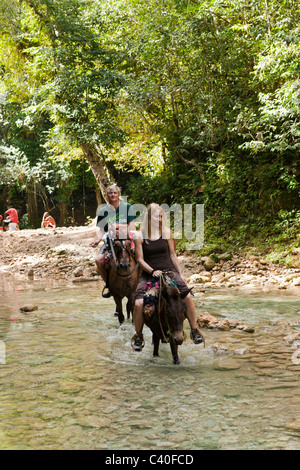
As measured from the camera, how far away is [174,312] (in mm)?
6438

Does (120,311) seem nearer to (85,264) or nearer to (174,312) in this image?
(174,312)

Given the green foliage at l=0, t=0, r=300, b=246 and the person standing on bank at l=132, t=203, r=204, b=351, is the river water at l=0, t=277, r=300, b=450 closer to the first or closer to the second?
the person standing on bank at l=132, t=203, r=204, b=351

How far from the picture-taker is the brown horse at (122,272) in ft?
29.7

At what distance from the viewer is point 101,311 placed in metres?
11.2

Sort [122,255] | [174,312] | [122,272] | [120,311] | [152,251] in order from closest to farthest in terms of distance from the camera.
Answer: [174,312], [152,251], [122,255], [122,272], [120,311]

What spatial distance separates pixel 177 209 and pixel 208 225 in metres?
2.85

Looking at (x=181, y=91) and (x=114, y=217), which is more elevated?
(x=181, y=91)

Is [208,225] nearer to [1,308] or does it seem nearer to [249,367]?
[1,308]

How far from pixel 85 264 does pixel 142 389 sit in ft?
45.8

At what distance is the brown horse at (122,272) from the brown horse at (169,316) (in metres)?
2.44

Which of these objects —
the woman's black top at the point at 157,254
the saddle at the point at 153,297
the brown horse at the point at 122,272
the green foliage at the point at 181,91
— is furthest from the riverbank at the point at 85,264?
the saddle at the point at 153,297

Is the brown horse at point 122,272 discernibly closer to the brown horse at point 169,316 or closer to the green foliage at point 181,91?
the brown horse at point 169,316

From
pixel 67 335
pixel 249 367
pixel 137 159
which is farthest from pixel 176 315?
pixel 137 159

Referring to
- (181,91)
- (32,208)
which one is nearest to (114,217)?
(181,91)
